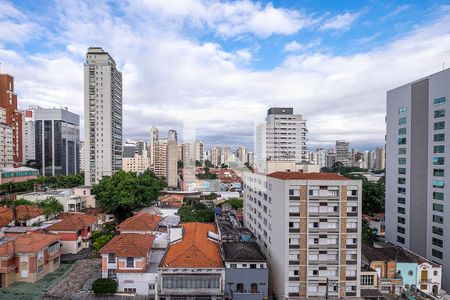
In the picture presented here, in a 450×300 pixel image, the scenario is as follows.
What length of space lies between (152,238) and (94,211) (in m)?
13.3

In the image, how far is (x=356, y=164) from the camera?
302ft

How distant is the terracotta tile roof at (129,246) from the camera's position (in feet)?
45.8

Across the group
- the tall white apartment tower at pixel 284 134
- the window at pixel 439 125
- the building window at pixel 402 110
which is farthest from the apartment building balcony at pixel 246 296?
the tall white apartment tower at pixel 284 134

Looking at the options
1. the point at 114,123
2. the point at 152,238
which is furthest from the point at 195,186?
the point at 152,238

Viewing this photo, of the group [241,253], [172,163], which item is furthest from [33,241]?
[172,163]

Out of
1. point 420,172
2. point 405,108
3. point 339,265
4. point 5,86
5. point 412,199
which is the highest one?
point 5,86

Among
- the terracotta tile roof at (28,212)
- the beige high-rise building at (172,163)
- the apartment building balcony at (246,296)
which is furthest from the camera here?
the beige high-rise building at (172,163)

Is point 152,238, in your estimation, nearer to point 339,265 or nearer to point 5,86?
point 339,265

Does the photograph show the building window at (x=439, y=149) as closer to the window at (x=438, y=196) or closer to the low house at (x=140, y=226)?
the window at (x=438, y=196)

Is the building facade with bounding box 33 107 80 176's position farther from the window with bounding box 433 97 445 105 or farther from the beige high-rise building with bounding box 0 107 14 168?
the window with bounding box 433 97 445 105

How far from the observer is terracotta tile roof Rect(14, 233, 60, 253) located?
593 inches

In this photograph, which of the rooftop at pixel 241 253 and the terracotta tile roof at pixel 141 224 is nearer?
the rooftop at pixel 241 253

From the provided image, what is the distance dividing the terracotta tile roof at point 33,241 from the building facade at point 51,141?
4632 centimetres

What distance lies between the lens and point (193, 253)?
45.6 feet
